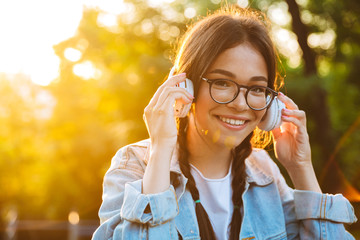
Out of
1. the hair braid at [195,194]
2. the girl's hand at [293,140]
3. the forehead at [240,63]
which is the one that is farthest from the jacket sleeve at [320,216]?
the forehead at [240,63]

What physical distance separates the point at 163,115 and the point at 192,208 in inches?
22.3

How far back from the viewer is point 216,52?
6.10ft

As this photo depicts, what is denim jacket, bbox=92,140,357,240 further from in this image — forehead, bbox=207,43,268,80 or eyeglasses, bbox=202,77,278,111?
forehead, bbox=207,43,268,80

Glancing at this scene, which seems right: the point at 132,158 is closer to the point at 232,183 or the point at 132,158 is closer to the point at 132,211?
the point at 132,211

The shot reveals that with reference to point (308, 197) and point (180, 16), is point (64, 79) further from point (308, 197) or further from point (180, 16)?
point (308, 197)

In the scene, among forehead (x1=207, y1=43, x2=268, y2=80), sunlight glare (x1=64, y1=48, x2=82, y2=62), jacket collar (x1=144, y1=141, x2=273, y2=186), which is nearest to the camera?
forehead (x1=207, y1=43, x2=268, y2=80)

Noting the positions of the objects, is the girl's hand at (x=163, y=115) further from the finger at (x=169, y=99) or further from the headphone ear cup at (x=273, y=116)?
the headphone ear cup at (x=273, y=116)

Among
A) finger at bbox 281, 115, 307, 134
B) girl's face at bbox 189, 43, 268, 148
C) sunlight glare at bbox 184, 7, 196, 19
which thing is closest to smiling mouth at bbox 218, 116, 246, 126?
girl's face at bbox 189, 43, 268, 148

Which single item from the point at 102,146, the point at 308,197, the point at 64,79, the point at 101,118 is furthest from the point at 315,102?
the point at 64,79

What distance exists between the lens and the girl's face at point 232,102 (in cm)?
186

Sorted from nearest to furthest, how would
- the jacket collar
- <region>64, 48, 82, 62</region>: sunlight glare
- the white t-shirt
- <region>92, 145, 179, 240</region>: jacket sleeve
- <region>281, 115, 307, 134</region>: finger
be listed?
<region>92, 145, 179, 240</region>: jacket sleeve < the white t-shirt < <region>281, 115, 307, 134</region>: finger < the jacket collar < <region>64, 48, 82, 62</region>: sunlight glare

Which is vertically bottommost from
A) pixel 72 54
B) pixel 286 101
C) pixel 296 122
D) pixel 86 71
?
pixel 296 122

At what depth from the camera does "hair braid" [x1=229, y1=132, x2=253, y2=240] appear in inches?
79.0

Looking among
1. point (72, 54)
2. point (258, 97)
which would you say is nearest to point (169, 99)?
point (258, 97)
